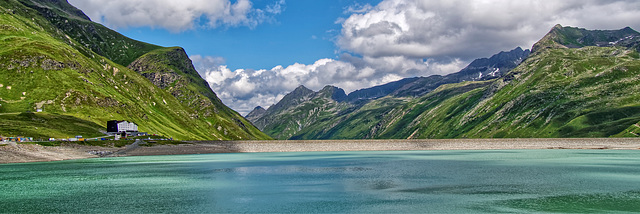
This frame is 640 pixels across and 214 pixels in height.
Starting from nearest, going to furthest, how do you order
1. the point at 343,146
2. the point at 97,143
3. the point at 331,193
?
the point at 331,193 → the point at 97,143 → the point at 343,146

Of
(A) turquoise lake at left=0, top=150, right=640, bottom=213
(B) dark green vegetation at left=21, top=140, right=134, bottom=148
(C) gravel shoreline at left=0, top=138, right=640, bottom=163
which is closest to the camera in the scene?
(A) turquoise lake at left=0, top=150, right=640, bottom=213

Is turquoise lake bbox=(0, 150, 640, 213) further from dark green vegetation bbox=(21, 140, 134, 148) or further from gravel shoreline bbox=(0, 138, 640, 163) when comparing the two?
gravel shoreline bbox=(0, 138, 640, 163)

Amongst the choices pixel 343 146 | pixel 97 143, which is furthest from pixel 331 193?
pixel 343 146

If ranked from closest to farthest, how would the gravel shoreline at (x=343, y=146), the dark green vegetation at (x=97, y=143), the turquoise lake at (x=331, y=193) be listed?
the turquoise lake at (x=331, y=193) → the dark green vegetation at (x=97, y=143) → the gravel shoreline at (x=343, y=146)

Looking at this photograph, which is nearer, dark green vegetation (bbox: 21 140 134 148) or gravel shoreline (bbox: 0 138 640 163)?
dark green vegetation (bbox: 21 140 134 148)

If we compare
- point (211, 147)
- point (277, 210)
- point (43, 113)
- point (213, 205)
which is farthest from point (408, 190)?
point (43, 113)

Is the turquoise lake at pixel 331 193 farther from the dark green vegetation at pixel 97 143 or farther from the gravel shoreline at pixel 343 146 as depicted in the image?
the gravel shoreline at pixel 343 146

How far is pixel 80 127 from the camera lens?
150m

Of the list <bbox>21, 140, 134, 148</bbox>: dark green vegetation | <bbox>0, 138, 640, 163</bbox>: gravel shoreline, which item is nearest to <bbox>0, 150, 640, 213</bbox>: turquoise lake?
<bbox>21, 140, 134, 148</bbox>: dark green vegetation

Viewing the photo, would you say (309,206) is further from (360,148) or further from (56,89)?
(56,89)

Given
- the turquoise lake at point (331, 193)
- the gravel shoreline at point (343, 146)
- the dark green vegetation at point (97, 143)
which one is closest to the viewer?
the turquoise lake at point (331, 193)

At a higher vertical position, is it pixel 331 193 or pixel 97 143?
pixel 97 143

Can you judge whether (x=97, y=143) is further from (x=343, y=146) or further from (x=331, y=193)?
(x=331, y=193)

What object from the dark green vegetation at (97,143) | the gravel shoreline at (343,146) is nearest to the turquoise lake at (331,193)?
the dark green vegetation at (97,143)
